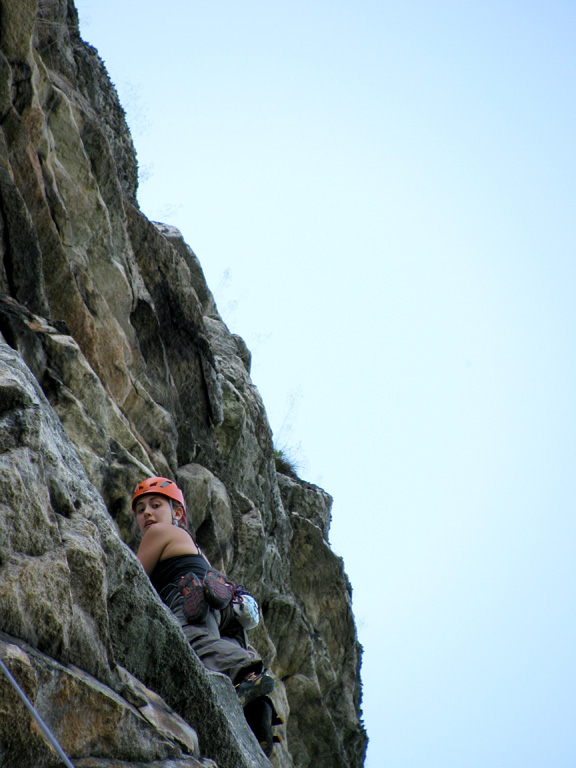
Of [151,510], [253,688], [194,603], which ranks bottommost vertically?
[253,688]

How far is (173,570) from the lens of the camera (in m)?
6.01

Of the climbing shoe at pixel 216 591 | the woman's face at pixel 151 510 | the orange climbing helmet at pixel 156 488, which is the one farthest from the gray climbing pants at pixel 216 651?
the orange climbing helmet at pixel 156 488

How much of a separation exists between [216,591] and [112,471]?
5.60 feet

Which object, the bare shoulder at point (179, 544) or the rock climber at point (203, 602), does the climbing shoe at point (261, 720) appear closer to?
the rock climber at point (203, 602)

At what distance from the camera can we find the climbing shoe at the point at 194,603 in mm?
5555

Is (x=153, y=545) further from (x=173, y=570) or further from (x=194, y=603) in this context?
(x=194, y=603)

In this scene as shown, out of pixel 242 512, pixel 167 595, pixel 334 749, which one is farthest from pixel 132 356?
pixel 334 749

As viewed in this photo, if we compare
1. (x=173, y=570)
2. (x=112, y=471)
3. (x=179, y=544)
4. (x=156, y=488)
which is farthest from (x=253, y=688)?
(x=112, y=471)

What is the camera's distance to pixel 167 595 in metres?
5.77

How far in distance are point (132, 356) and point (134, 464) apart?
232 centimetres

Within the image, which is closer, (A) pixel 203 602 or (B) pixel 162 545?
(A) pixel 203 602

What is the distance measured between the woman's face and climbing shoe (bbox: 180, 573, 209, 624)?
0.88 meters

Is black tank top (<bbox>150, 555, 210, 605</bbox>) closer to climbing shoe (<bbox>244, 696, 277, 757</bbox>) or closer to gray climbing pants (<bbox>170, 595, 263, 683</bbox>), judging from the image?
gray climbing pants (<bbox>170, 595, 263, 683</bbox>)

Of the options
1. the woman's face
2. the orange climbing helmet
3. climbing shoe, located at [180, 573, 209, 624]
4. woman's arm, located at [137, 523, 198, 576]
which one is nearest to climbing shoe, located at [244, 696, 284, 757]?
climbing shoe, located at [180, 573, 209, 624]
